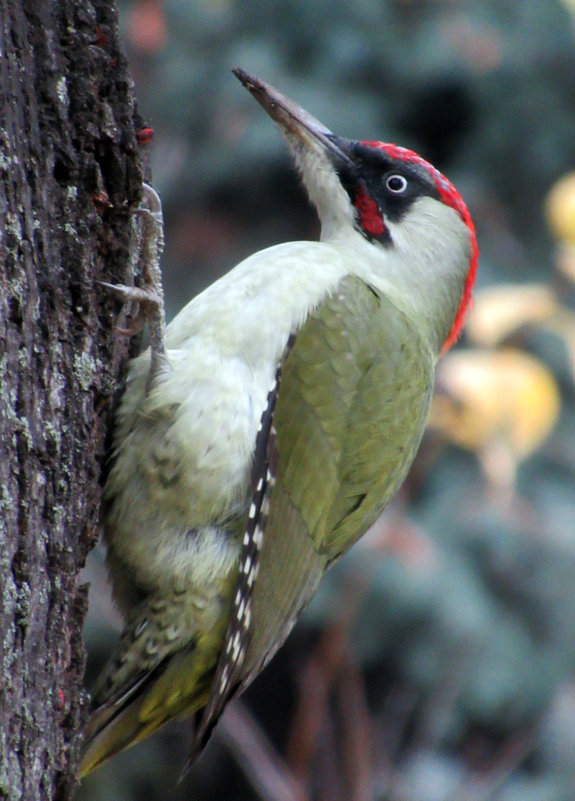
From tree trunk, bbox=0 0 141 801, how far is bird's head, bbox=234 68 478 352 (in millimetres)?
1047

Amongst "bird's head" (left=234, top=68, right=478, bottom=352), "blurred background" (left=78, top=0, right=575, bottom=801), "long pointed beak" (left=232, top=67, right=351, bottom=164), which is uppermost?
"long pointed beak" (left=232, top=67, right=351, bottom=164)

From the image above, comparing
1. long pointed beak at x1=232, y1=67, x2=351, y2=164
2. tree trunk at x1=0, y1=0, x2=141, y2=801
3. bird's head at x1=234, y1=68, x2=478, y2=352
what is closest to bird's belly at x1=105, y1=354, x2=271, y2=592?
tree trunk at x1=0, y1=0, x2=141, y2=801

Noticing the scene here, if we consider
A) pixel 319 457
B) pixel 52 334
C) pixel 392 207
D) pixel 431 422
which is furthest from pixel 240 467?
pixel 431 422

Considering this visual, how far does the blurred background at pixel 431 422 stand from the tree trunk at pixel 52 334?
2.00m

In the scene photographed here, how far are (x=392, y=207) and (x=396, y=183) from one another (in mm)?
71

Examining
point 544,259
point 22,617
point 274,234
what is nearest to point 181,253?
point 274,234

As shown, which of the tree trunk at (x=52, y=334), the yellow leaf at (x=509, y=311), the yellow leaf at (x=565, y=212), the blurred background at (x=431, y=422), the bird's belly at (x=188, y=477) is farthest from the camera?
the blurred background at (x=431, y=422)

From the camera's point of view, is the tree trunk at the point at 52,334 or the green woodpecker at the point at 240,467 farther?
the green woodpecker at the point at 240,467

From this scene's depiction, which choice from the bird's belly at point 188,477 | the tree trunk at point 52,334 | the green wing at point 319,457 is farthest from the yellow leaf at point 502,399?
the tree trunk at point 52,334

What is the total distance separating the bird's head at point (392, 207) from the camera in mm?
3145

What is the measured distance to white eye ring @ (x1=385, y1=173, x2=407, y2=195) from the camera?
320cm

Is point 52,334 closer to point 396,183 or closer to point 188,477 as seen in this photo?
point 188,477

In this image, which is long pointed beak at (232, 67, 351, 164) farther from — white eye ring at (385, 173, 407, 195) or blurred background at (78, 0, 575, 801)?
blurred background at (78, 0, 575, 801)

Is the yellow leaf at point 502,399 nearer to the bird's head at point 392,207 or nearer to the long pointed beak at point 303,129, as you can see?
the bird's head at point 392,207
